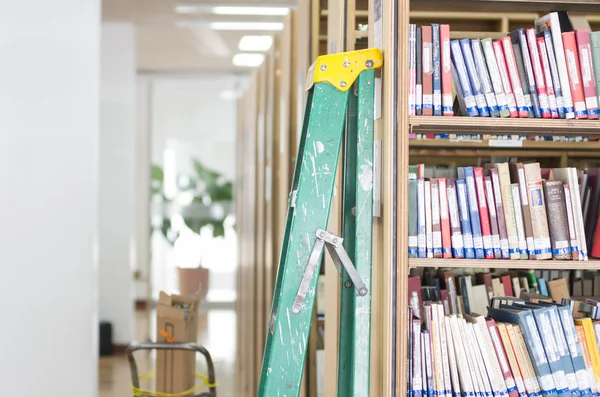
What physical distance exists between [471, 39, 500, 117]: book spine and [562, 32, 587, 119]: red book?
0.75 feet

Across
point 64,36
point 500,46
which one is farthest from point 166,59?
point 500,46

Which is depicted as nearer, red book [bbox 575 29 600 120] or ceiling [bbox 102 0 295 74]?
red book [bbox 575 29 600 120]

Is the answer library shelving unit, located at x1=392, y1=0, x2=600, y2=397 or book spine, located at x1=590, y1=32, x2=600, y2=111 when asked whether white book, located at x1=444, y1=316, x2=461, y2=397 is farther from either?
book spine, located at x1=590, y1=32, x2=600, y2=111

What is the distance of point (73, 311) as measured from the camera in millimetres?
3566

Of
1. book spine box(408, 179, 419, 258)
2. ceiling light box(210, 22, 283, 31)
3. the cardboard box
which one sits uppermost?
ceiling light box(210, 22, 283, 31)

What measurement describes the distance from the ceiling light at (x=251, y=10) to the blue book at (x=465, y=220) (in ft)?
14.3

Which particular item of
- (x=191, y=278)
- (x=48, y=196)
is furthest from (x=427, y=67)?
(x=191, y=278)

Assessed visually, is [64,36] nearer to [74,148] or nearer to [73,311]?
[74,148]

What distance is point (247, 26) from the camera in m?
7.02

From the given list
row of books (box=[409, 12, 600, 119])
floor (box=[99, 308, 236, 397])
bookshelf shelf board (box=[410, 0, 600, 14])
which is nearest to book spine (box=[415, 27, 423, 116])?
row of books (box=[409, 12, 600, 119])

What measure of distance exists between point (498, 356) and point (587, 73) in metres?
0.83

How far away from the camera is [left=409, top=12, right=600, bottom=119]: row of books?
2.12 meters

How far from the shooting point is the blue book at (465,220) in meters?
2.13

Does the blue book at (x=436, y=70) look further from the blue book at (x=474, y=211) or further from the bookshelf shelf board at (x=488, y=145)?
the bookshelf shelf board at (x=488, y=145)
